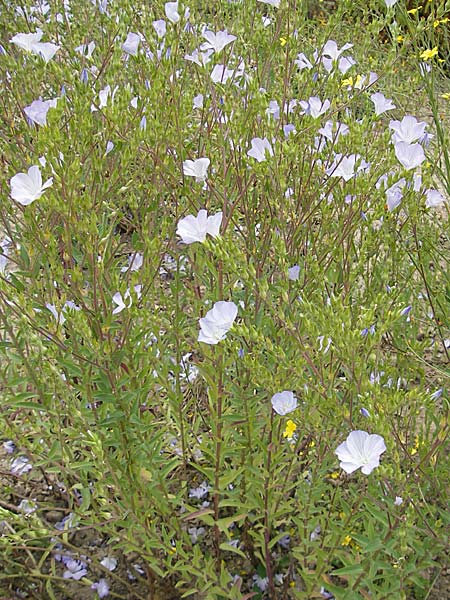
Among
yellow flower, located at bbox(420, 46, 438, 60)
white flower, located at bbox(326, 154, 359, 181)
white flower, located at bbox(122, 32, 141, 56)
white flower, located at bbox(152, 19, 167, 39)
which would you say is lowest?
white flower, located at bbox(326, 154, 359, 181)

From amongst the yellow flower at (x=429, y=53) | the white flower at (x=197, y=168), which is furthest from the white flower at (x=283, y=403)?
the yellow flower at (x=429, y=53)

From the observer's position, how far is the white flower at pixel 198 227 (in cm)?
162

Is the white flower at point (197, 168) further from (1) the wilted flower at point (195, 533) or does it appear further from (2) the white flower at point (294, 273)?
(1) the wilted flower at point (195, 533)

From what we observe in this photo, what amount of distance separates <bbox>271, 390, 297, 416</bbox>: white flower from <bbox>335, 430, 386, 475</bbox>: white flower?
0.15 metres

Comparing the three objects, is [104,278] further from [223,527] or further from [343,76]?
[343,76]

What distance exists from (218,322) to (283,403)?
247 mm

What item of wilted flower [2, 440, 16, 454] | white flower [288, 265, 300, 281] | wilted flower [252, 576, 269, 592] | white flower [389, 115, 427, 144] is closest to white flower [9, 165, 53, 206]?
white flower [288, 265, 300, 281]

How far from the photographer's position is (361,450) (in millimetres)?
1513

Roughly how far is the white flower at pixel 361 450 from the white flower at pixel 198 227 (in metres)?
0.58

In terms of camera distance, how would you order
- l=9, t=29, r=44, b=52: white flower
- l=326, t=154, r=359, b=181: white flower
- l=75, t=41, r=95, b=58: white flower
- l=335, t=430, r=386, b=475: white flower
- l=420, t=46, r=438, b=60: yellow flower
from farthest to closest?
1. l=420, t=46, r=438, b=60: yellow flower
2. l=75, t=41, r=95, b=58: white flower
3. l=9, t=29, r=44, b=52: white flower
4. l=326, t=154, r=359, b=181: white flower
5. l=335, t=430, r=386, b=475: white flower

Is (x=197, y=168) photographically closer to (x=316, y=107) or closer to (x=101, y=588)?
(x=316, y=107)

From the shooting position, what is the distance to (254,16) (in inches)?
90.0

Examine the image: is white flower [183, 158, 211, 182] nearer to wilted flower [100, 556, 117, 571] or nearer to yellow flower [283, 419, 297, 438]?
yellow flower [283, 419, 297, 438]

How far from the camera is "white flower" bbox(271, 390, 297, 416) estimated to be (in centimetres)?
159
